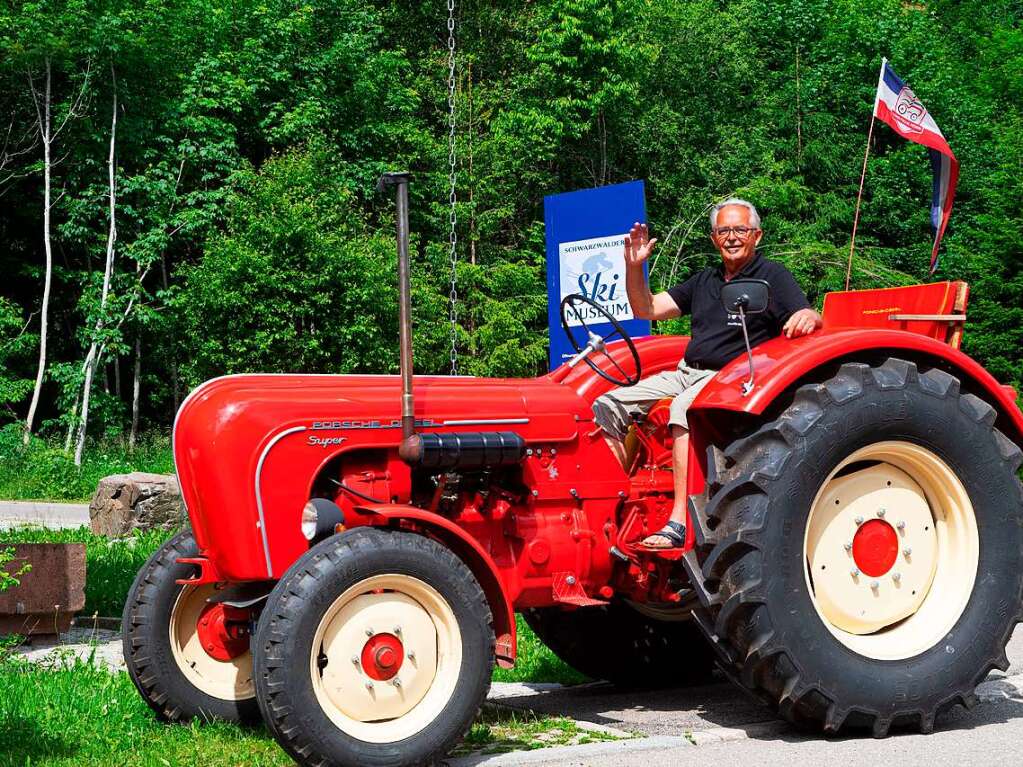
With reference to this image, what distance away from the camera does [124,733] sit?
5164 mm

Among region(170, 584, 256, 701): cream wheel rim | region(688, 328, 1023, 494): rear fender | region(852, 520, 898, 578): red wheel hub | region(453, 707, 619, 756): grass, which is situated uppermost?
region(688, 328, 1023, 494): rear fender

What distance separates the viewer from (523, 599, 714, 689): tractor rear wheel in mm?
6352

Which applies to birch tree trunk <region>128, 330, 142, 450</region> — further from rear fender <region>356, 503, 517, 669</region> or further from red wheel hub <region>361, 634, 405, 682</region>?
red wheel hub <region>361, 634, 405, 682</region>

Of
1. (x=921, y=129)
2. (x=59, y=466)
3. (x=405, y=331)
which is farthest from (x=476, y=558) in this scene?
(x=59, y=466)

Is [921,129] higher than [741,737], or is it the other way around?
[921,129]

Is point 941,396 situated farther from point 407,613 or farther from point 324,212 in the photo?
point 324,212

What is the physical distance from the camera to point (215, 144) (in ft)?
93.6

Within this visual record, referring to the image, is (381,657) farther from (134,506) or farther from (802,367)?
(134,506)


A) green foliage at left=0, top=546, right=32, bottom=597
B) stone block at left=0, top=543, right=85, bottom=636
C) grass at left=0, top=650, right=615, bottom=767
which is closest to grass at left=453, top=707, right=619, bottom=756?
grass at left=0, top=650, right=615, bottom=767

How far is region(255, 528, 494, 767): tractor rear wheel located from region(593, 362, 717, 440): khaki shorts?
1097mm

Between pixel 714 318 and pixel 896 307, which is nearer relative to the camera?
pixel 714 318

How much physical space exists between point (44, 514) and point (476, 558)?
Answer: 13563mm

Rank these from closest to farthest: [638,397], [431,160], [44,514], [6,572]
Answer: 1. [638,397]
2. [6,572]
3. [44,514]
4. [431,160]

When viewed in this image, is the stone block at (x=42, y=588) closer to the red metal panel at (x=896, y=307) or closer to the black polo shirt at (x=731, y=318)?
the black polo shirt at (x=731, y=318)
